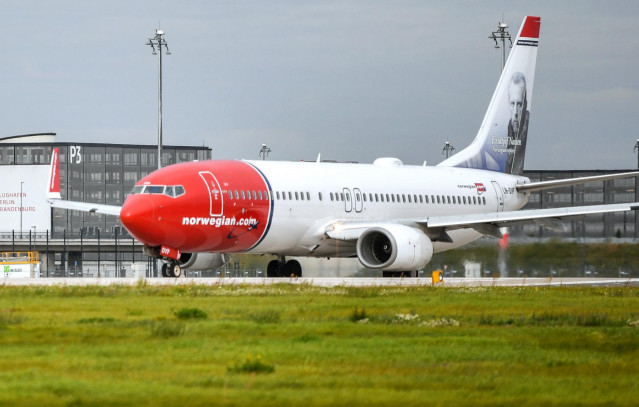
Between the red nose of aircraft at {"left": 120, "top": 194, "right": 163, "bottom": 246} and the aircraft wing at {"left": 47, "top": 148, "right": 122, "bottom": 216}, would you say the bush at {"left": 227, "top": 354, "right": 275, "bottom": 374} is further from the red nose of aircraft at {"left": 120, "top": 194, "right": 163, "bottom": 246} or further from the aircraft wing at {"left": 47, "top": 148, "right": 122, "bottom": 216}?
the aircraft wing at {"left": 47, "top": 148, "right": 122, "bottom": 216}

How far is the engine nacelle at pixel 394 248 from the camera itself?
39.1 meters

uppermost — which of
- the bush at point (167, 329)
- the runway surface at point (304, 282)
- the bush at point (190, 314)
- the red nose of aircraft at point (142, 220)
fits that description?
the red nose of aircraft at point (142, 220)

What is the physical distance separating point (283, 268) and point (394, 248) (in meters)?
6.00

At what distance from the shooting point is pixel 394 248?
39.0m

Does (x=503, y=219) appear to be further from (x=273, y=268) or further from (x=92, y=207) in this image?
(x=92, y=207)

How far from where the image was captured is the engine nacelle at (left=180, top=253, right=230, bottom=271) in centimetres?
4131

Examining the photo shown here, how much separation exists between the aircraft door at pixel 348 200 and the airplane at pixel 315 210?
0.03 m

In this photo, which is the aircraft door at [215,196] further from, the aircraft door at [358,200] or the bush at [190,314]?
the bush at [190,314]

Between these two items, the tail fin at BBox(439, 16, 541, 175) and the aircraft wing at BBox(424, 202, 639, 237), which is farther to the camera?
the tail fin at BBox(439, 16, 541, 175)

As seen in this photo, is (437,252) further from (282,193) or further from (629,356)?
(629,356)

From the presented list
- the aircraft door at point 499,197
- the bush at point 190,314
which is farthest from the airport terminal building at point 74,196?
the bush at point 190,314

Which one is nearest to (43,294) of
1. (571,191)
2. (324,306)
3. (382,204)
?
(324,306)

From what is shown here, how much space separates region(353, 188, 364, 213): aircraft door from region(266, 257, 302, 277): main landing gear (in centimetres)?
303

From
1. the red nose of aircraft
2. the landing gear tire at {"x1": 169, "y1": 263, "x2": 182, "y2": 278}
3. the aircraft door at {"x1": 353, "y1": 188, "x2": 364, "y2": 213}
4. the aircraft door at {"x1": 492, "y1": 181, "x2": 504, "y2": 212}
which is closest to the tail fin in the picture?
the aircraft door at {"x1": 492, "y1": 181, "x2": 504, "y2": 212}
